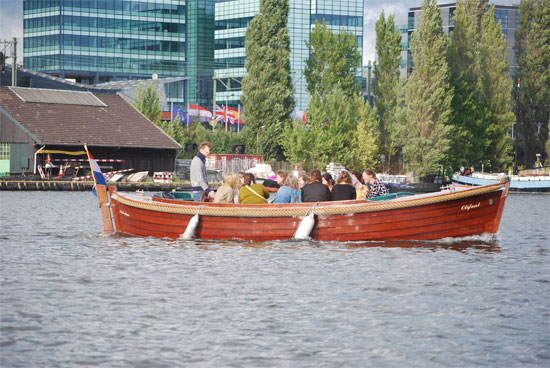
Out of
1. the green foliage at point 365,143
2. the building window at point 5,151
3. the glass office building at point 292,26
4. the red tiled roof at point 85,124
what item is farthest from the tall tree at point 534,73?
the glass office building at point 292,26

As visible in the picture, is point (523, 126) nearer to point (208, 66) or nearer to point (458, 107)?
point (458, 107)

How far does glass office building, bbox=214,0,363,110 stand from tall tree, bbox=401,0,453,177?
5091cm

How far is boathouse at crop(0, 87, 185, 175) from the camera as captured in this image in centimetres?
6034

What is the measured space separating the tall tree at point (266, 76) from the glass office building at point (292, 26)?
162 feet

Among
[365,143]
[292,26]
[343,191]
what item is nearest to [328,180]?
[343,191]

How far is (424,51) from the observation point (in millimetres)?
67250

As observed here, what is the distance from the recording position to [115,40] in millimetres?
117812

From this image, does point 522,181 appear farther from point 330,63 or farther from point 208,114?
point 208,114

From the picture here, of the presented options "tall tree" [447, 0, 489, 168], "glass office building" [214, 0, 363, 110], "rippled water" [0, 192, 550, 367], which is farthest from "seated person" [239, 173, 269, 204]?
"glass office building" [214, 0, 363, 110]

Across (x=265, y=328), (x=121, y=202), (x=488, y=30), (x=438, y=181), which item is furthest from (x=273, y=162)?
(x=265, y=328)

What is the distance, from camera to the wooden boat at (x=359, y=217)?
64.8ft

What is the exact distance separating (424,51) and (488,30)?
893cm

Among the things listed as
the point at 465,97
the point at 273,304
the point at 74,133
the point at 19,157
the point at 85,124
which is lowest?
the point at 273,304

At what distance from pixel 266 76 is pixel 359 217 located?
158 ft
